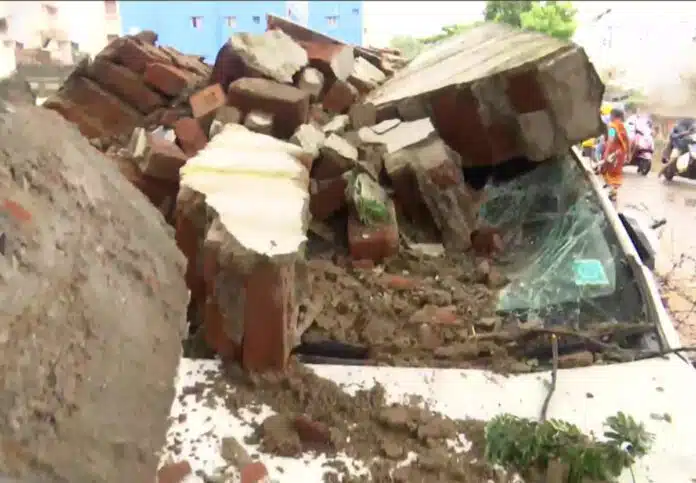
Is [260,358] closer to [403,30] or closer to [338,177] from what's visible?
[338,177]

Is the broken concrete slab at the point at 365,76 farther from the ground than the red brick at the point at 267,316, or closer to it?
farther from the ground

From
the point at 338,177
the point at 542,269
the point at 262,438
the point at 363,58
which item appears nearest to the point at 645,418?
the point at 542,269

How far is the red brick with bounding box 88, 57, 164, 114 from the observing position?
231cm

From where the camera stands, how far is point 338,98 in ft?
7.96

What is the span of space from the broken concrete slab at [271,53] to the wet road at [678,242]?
3.97ft

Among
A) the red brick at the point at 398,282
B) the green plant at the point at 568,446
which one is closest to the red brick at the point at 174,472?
the green plant at the point at 568,446

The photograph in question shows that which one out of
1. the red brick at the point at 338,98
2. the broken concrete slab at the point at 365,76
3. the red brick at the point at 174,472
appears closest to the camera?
the red brick at the point at 174,472

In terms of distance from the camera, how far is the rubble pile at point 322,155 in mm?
1454

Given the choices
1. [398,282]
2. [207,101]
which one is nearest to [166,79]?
[207,101]

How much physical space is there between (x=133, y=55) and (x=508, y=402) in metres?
1.70

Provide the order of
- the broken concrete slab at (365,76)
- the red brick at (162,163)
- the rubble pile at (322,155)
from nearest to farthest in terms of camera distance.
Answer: the rubble pile at (322,155), the red brick at (162,163), the broken concrete slab at (365,76)

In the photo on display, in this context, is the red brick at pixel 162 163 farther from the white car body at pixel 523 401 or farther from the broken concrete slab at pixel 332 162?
the white car body at pixel 523 401

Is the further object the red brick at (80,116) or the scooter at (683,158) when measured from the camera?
the red brick at (80,116)

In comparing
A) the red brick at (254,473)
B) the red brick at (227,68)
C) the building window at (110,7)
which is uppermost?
the building window at (110,7)
